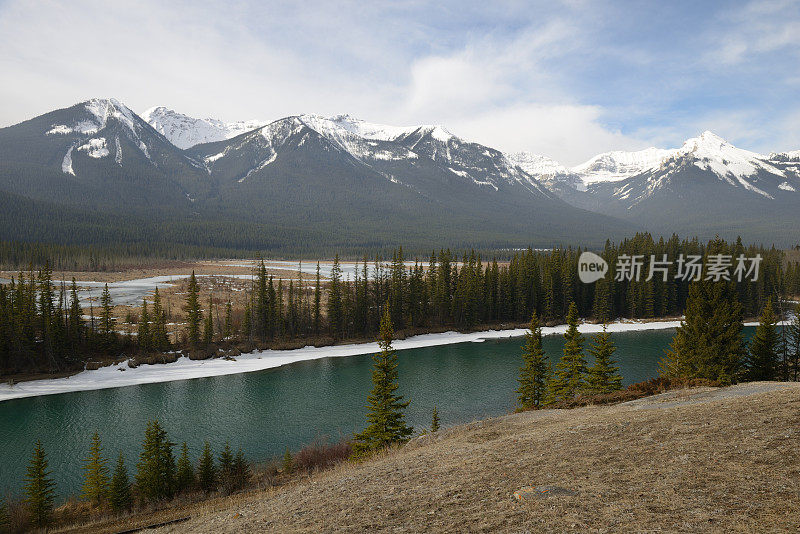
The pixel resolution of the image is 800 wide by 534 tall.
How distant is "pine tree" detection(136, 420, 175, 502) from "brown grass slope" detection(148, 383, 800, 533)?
912 centimetres

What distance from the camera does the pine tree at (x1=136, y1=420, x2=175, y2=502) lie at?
77.6ft

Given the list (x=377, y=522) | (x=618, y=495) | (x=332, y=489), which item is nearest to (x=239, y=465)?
(x=332, y=489)

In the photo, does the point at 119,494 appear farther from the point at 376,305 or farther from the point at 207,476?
the point at 376,305

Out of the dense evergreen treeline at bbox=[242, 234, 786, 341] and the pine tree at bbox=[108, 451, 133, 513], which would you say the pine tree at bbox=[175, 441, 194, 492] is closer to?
the pine tree at bbox=[108, 451, 133, 513]

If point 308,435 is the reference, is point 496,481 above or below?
above

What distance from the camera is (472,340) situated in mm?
76750

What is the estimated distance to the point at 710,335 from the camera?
30.5 metres

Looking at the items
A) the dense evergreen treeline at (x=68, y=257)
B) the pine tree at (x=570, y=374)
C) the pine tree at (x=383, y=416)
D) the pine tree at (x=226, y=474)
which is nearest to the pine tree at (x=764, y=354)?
the pine tree at (x=570, y=374)

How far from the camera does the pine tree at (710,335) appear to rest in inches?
1177

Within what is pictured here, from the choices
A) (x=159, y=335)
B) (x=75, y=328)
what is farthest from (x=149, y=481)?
(x=75, y=328)

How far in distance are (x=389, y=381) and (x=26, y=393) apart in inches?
1831

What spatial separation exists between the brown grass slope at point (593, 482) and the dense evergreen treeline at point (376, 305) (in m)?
45.9

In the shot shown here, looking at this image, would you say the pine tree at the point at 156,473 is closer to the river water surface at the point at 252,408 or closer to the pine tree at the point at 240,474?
the pine tree at the point at 240,474

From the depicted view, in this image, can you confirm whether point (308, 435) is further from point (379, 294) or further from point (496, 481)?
point (379, 294)
